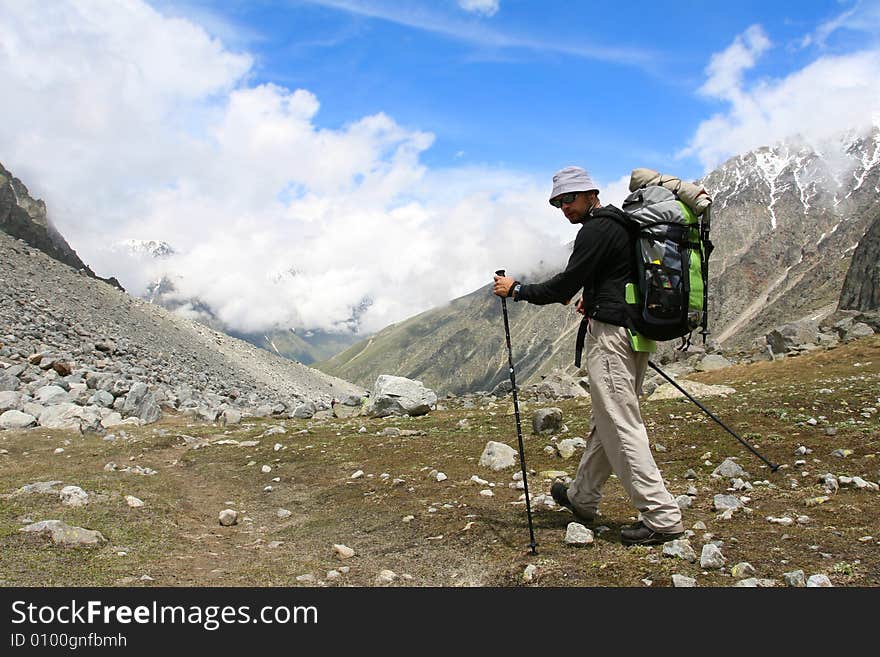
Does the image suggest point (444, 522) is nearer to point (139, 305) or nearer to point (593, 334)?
point (593, 334)

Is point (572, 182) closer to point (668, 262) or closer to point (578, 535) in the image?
point (668, 262)

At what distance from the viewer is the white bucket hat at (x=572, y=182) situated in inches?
289

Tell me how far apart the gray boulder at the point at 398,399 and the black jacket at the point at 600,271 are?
55.8 feet

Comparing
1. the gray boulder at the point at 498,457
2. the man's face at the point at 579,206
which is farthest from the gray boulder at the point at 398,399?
the man's face at the point at 579,206

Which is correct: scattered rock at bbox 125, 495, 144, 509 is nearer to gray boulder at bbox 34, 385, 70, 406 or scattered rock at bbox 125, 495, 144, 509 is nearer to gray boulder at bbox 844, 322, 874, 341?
gray boulder at bbox 34, 385, 70, 406

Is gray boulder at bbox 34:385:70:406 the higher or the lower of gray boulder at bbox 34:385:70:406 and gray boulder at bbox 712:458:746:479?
the higher

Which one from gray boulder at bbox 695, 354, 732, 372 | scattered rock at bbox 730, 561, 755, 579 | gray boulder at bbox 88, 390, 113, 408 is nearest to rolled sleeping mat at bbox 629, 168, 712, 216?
scattered rock at bbox 730, 561, 755, 579

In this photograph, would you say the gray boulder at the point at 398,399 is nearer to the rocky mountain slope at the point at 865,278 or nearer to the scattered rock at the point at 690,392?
A: the scattered rock at the point at 690,392

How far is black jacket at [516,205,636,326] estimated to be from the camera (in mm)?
6988

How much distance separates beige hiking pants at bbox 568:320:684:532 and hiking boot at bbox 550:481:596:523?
87 centimetres

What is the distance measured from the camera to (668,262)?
6910mm

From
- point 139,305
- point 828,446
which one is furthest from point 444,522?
point 139,305

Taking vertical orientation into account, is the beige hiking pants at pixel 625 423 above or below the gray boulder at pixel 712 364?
below

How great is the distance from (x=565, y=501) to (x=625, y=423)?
1712 mm
